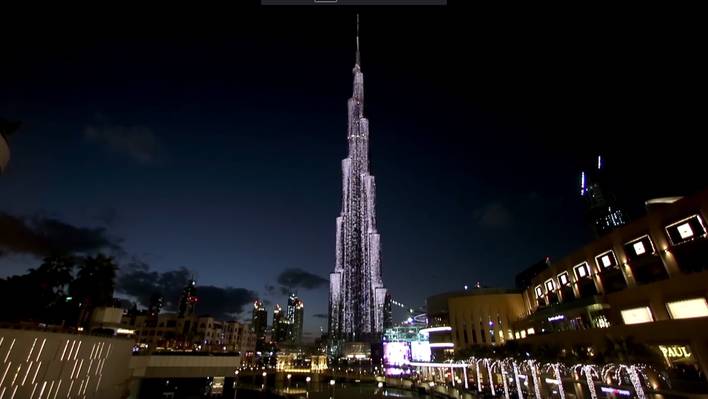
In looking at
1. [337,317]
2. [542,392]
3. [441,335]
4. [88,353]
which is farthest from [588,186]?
[88,353]

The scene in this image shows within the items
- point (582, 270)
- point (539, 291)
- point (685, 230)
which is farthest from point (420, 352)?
point (685, 230)

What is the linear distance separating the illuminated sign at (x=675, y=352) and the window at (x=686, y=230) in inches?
342

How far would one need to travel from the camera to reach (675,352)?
28781 millimetres

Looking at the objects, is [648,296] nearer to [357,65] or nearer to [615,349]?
[615,349]

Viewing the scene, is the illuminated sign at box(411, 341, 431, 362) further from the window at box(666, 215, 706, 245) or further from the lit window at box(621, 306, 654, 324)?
the window at box(666, 215, 706, 245)

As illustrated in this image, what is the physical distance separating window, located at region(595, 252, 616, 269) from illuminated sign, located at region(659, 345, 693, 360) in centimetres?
1070

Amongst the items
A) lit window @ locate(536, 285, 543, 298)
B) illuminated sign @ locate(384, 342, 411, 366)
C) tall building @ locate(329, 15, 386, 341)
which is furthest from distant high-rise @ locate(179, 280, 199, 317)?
lit window @ locate(536, 285, 543, 298)

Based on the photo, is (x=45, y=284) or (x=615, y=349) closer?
(x=615, y=349)

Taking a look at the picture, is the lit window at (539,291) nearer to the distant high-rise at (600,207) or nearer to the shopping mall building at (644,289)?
the shopping mall building at (644,289)

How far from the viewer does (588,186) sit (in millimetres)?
154750

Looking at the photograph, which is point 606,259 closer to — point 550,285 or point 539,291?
point 550,285

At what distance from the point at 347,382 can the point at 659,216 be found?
76.5 meters

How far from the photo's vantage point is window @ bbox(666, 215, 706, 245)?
2848 cm

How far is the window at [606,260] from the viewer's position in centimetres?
3878
